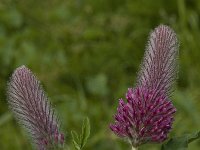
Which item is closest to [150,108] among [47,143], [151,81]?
[151,81]

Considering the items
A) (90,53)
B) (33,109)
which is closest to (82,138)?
(33,109)

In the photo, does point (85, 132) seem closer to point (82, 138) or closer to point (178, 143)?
point (82, 138)

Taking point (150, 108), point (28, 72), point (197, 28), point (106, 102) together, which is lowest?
point (150, 108)

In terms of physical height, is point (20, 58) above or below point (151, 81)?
above

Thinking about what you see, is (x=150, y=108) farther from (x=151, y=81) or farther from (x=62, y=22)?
(x=62, y=22)

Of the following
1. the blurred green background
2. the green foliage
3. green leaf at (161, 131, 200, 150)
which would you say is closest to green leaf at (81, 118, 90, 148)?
the green foliage

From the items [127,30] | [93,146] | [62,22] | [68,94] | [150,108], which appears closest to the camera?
[150,108]

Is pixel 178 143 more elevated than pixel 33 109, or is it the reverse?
pixel 33 109
